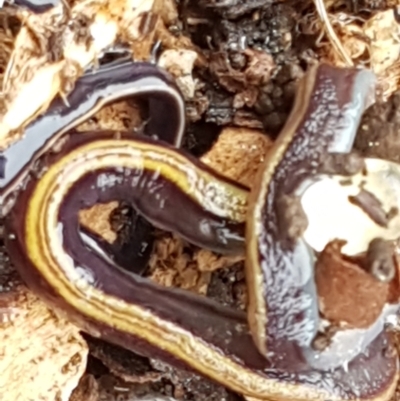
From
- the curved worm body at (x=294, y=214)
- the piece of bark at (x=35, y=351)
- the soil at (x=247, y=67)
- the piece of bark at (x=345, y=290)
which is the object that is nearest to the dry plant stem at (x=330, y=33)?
the soil at (x=247, y=67)

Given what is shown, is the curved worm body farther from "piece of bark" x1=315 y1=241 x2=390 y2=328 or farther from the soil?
the soil

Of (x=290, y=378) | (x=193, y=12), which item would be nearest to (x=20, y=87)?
(x=193, y=12)

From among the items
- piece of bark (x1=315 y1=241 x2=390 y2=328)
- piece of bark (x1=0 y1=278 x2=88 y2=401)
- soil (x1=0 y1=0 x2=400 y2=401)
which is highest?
soil (x1=0 y1=0 x2=400 y2=401)

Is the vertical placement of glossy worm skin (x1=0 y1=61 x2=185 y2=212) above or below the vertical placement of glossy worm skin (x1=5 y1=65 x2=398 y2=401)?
above

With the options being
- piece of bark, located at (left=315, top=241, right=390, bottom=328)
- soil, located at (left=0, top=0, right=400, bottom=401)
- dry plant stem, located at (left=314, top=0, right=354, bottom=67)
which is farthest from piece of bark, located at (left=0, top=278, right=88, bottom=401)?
dry plant stem, located at (left=314, top=0, right=354, bottom=67)

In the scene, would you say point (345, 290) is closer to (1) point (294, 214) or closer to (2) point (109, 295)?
(1) point (294, 214)

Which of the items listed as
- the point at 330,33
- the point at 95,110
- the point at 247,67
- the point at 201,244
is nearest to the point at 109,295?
the point at 201,244
